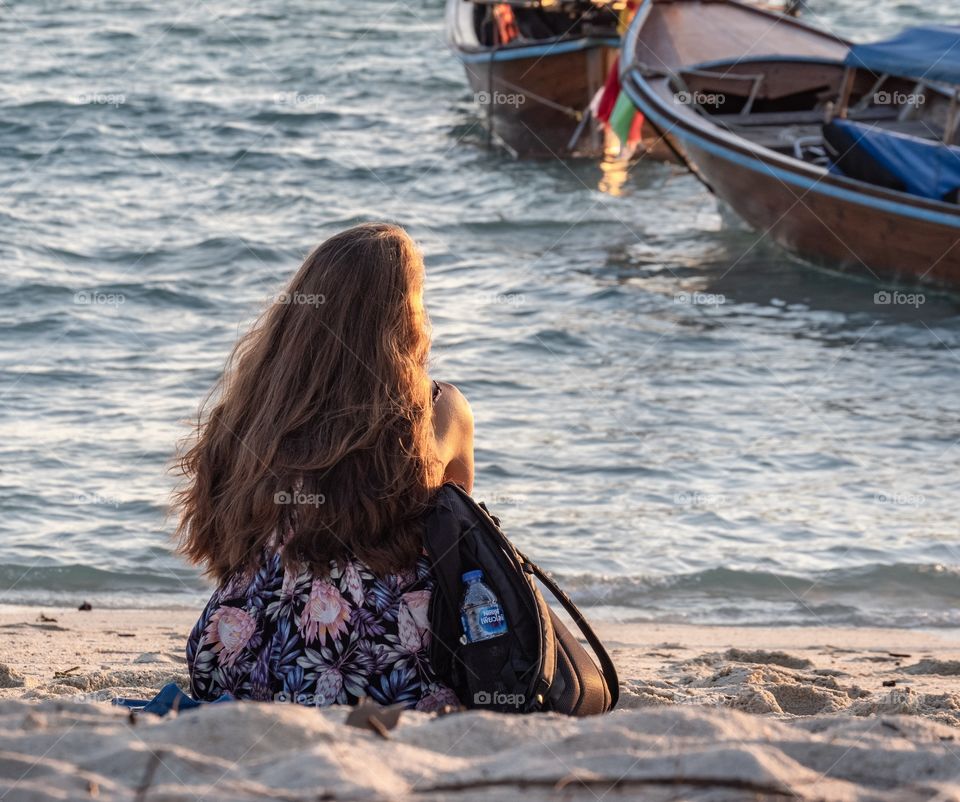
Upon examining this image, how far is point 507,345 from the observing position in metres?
9.20

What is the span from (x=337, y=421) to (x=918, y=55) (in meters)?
8.70

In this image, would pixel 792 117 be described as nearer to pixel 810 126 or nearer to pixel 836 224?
pixel 810 126

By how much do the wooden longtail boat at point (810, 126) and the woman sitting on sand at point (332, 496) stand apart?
7333 millimetres

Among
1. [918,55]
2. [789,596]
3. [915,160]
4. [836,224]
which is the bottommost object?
[789,596]

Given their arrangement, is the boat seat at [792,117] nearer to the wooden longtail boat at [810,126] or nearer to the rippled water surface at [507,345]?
the wooden longtail boat at [810,126]

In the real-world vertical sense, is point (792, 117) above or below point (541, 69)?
below

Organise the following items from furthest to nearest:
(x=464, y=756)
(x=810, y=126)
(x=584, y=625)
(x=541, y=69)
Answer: (x=541, y=69)
(x=810, y=126)
(x=584, y=625)
(x=464, y=756)

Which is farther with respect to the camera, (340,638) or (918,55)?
(918,55)

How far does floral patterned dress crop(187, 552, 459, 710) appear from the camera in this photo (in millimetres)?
2646

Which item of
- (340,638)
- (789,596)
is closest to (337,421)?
(340,638)

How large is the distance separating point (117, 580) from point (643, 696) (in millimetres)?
2811

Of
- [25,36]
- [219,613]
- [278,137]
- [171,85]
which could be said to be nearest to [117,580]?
[219,613]

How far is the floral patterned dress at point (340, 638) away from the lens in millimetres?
2646

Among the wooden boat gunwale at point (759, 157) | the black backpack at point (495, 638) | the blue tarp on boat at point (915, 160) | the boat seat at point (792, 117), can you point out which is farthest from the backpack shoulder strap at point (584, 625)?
the boat seat at point (792, 117)
